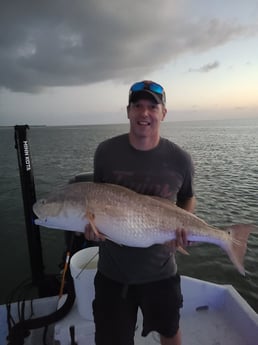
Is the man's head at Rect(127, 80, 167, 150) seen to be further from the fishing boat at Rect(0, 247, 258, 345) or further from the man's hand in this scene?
the fishing boat at Rect(0, 247, 258, 345)

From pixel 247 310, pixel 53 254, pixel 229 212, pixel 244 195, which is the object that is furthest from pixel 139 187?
pixel 244 195

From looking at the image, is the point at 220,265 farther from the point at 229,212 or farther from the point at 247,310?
the point at 247,310

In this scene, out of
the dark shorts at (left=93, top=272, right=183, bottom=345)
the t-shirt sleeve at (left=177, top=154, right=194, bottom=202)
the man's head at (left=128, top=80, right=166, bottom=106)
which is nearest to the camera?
the dark shorts at (left=93, top=272, right=183, bottom=345)

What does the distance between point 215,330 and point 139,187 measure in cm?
260

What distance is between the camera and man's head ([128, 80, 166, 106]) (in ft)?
9.30

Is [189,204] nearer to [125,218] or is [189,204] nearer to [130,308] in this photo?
[125,218]

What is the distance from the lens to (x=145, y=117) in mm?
2801

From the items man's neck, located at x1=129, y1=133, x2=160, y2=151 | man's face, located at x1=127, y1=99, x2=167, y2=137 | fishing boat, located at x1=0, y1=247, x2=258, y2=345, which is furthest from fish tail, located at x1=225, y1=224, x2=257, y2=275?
fishing boat, located at x1=0, y1=247, x2=258, y2=345

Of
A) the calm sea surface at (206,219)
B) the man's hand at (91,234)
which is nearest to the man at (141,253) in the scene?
the man's hand at (91,234)

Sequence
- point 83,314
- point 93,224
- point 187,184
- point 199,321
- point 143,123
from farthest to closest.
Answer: point 199,321 → point 83,314 → point 187,184 → point 143,123 → point 93,224

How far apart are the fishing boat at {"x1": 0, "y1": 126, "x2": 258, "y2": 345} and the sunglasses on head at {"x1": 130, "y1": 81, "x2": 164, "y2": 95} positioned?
222 cm

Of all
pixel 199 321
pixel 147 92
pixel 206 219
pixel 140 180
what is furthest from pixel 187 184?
pixel 206 219

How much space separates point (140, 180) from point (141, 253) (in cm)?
69

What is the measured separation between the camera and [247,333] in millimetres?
3809
